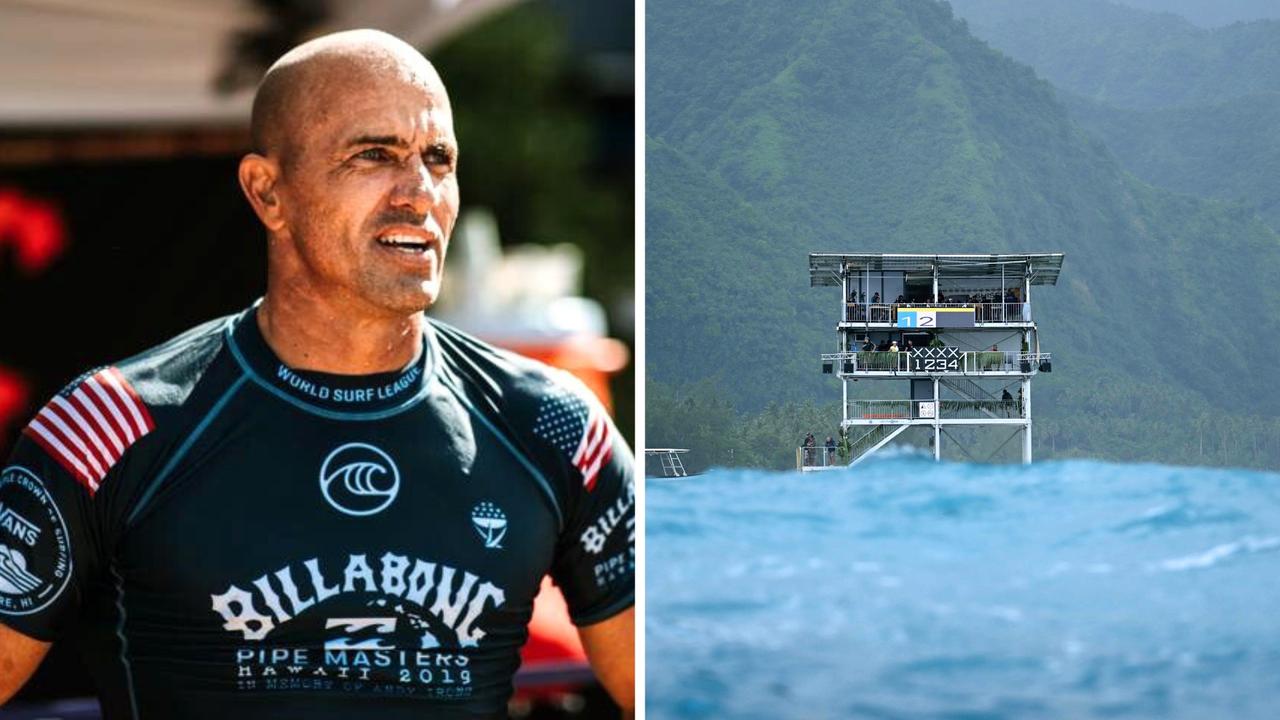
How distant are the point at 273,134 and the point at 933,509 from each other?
5.12 metres

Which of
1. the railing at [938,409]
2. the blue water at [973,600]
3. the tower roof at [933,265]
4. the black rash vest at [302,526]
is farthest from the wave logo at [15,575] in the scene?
the tower roof at [933,265]

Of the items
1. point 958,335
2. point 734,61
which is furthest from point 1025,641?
point 734,61

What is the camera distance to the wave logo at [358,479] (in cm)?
338

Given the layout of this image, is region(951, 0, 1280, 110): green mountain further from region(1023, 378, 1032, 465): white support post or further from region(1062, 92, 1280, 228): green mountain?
region(1023, 378, 1032, 465): white support post

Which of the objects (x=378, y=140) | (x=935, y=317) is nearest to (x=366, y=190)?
(x=378, y=140)

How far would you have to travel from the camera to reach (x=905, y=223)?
973 centimetres

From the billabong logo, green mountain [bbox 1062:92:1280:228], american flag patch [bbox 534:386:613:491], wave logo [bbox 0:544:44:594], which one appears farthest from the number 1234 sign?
wave logo [bbox 0:544:44:594]

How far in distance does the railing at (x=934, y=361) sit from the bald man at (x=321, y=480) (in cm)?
535

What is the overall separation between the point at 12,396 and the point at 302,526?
660mm

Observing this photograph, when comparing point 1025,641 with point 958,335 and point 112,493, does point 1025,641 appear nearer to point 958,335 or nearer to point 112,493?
point 958,335

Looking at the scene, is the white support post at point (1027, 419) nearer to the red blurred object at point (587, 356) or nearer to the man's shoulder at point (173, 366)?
the red blurred object at point (587, 356)

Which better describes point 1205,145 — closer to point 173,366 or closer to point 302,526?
point 302,526

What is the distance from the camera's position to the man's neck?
3398mm

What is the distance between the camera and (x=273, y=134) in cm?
337
